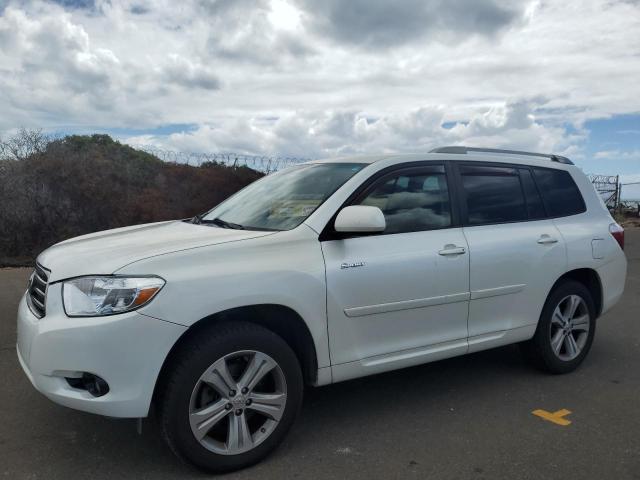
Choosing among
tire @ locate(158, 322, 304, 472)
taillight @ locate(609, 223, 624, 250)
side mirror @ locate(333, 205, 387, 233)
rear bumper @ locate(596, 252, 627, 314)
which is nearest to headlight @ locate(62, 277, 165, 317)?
tire @ locate(158, 322, 304, 472)

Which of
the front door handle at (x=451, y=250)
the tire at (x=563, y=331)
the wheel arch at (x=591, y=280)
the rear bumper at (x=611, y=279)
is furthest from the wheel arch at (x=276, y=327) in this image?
the rear bumper at (x=611, y=279)

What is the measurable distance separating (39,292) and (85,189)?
13.9 m

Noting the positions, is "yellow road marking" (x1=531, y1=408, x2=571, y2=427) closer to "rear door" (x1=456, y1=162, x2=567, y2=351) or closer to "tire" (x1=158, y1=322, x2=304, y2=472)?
"rear door" (x1=456, y1=162, x2=567, y2=351)

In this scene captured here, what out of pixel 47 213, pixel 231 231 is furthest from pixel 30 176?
pixel 231 231

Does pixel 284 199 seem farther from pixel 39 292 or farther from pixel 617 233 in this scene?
pixel 617 233

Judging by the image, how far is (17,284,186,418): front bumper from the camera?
289 cm

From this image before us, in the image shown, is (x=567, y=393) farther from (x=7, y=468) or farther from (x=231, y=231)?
(x=7, y=468)

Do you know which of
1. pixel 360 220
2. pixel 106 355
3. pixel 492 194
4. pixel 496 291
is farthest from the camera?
pixel 492 194

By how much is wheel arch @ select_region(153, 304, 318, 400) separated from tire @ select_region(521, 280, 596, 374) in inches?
82.8

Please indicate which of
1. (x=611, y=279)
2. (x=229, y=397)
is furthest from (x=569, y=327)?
(x=229, y=397)

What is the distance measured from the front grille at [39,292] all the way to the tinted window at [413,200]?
1897 millimetres

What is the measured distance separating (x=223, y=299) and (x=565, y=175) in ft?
11.1

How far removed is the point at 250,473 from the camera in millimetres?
3229

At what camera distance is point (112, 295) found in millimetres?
2951
